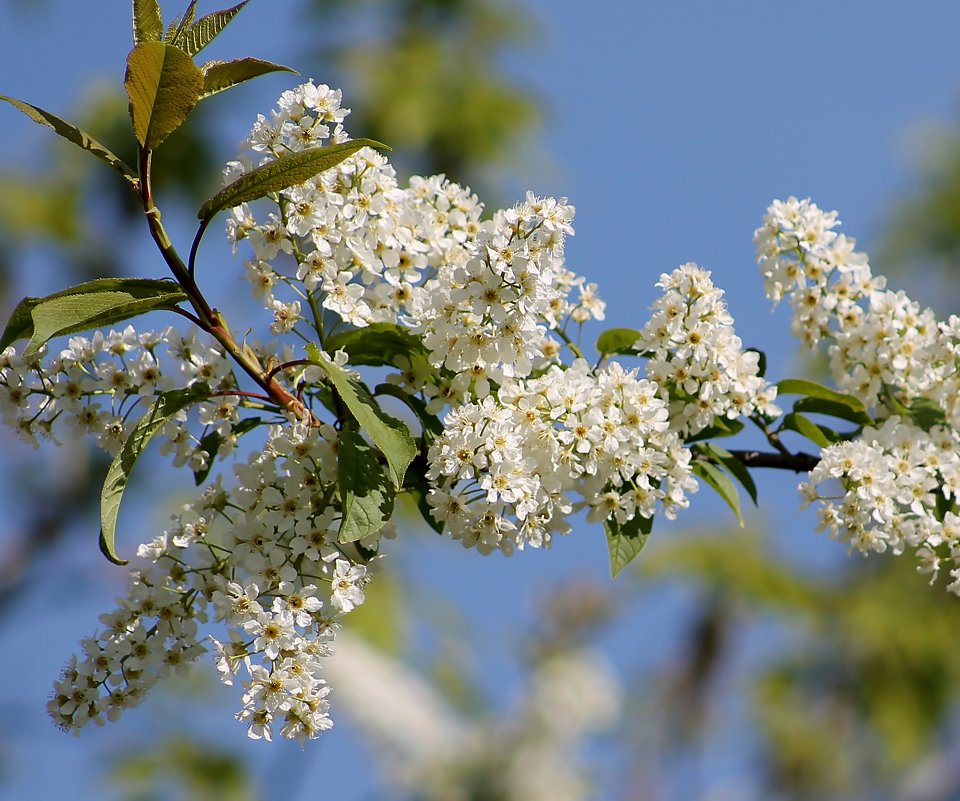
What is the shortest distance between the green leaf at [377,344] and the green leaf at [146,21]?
1.52 ft

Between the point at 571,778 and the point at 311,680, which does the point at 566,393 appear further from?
the point at 571,778

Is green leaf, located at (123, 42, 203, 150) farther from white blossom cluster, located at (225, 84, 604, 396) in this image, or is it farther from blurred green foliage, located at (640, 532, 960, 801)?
blurred green foliage, located at (640, 532, 960, 801)

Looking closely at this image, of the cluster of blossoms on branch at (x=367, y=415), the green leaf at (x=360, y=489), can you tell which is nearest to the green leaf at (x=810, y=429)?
the cluster of blossoms on branch at (x=367, y=415)

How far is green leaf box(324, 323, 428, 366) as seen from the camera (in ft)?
5.07

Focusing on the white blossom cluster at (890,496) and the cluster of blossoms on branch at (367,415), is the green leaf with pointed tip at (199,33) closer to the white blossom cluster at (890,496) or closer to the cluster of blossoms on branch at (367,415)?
the cluster of blossoms on branch at (367,415)

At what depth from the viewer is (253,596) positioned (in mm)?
1409

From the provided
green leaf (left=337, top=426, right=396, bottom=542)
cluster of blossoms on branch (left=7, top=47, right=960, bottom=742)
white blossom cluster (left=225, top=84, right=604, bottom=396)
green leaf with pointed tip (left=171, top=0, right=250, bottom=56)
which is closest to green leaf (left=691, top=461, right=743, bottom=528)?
cluster of blossoms on branch (left=7, top=47, right=960, bottom=742)

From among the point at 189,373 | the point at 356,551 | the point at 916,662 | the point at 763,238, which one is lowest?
the point at 356,551

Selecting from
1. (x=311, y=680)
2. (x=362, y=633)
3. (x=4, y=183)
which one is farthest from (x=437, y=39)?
(x=311, y=680)

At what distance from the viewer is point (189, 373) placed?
159 centimetres

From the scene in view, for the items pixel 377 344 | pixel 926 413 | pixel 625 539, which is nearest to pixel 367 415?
pixel 377 344

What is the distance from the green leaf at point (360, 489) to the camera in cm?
138

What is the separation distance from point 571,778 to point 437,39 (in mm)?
6647

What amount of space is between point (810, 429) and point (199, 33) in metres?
1.09
